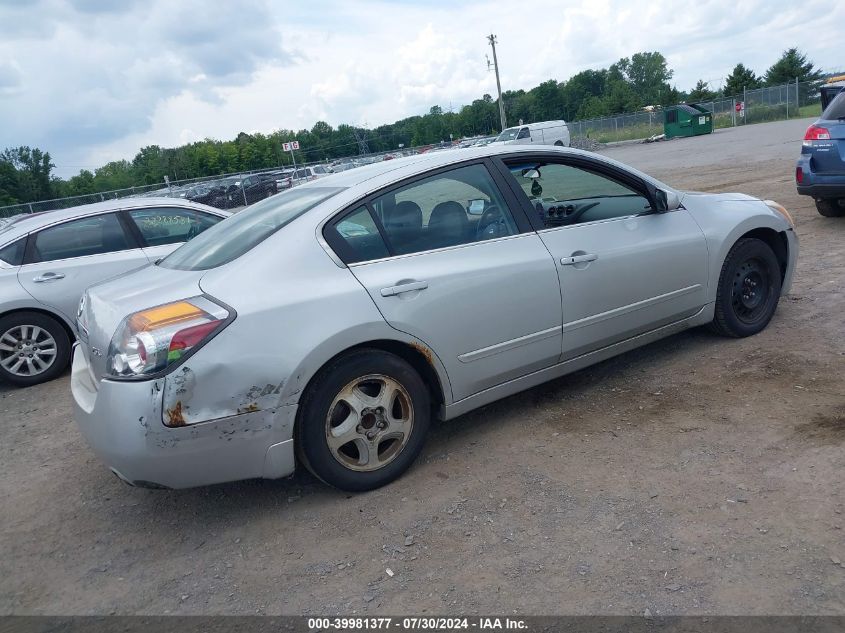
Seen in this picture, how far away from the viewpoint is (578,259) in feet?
13.2

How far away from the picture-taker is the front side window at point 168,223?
6.88 metres

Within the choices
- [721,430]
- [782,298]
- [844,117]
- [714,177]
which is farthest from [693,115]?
[721,430]

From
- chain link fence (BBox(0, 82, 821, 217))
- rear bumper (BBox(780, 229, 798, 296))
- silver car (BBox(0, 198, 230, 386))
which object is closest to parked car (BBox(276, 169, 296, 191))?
chain link fence (BBox(0, 82, 821, 217))

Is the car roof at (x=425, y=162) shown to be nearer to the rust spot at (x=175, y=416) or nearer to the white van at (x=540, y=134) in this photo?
the rust spot at (x=175, y=416)

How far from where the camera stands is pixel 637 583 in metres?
2.56

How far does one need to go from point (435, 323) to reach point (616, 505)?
120cm

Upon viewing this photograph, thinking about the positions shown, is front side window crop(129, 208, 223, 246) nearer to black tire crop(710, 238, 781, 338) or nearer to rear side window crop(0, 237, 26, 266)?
rear side window crop(0, 237, 26, 266)

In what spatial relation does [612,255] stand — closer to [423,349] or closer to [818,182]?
[423,349]

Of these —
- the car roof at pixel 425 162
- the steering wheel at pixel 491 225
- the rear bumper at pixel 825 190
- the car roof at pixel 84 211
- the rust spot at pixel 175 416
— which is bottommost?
the rear bumper at pixel 825 190

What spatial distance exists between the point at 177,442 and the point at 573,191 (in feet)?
10.8

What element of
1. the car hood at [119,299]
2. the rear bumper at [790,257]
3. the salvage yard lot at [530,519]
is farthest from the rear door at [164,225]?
the rear bumper at [790,257]

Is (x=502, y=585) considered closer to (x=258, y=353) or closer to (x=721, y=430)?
(x=258, y=353)

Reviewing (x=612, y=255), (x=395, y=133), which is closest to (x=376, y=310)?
(x=612, y=255)

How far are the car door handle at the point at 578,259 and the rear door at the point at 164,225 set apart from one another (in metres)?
4.07
